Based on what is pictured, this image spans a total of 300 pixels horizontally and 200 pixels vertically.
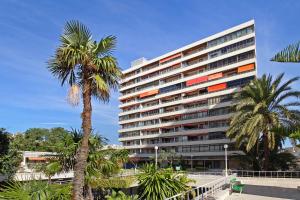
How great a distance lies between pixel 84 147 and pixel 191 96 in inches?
2430

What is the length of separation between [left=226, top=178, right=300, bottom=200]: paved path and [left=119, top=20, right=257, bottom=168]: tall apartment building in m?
22.7

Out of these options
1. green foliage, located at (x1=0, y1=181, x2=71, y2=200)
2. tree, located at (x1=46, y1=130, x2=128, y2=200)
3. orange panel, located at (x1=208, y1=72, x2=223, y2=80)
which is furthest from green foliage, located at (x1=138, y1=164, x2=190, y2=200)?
orange panel, located at (x1=208, y1=72, x2=223, y2=80)

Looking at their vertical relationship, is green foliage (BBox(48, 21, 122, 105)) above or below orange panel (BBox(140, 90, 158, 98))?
below

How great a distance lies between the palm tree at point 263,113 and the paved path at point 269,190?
228 inches

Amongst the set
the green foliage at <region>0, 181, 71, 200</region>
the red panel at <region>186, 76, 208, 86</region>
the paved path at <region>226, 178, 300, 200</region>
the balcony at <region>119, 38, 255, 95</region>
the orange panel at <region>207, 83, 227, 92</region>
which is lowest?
the paved path at <region>226, 178, 300, 200</region>

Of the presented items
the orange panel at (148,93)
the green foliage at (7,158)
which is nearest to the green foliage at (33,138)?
the green foliage at (7,158)

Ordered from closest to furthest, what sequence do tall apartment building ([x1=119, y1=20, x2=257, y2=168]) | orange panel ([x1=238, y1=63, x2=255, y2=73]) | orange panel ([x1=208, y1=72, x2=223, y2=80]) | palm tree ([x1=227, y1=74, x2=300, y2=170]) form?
palm tree ([x1=227, y1=74, x2=300, y2=170]), orange panel ([x1=238, y1=63, x2=255, y2=73]), tall apartment building ([x1=119, y1=20, x2=257, y2=168]), orange panel ([x1=208, y1=72, x2=223, y2=80])

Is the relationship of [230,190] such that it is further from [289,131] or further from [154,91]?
[154,91]

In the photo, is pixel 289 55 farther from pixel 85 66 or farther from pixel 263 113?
pixel 263 113

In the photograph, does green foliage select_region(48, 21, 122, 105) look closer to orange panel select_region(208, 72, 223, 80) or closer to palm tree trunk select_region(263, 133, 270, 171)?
palm tree trunk select_region(263, 133, 270, 171)

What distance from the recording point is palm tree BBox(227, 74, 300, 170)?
1455 inches

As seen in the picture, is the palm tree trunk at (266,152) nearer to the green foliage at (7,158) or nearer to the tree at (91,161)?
Result: the tree at (91,161)

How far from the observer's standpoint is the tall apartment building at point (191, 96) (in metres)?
62.2

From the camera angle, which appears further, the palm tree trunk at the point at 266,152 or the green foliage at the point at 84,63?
the palm tree trunk at the point at 266,152
